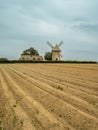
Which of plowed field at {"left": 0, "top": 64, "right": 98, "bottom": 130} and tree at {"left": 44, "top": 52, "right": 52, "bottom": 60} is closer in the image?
plowed field at {"left": 0, "top": 64, "right": 98, "bottom": 130}

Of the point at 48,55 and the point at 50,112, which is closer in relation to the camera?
the point at 50,112

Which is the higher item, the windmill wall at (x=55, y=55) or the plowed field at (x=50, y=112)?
the windmill wall at (x=55, y=55)

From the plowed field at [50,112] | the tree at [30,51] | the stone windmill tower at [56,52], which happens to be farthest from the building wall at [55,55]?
the plowed field at [50,112]

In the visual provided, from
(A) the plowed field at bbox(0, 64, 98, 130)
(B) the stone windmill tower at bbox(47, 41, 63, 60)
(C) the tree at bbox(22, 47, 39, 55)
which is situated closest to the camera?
(A) the plowed field at bbox(0, 64, 98, 130)

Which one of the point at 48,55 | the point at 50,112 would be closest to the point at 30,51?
the point at 48,55

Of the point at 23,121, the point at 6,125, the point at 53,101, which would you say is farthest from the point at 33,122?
the point at 53,101

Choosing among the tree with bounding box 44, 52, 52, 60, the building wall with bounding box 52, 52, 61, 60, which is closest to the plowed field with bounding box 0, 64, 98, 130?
the building wall with bounding box 52, 52, 61, 60

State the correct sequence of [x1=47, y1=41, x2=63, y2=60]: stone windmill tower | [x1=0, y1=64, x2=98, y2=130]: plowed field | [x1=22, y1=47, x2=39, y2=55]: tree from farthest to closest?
[x1=22, y1=47, x2=39, y2=55]: tree < [x1=47, y1=41, x2=63, y2=60]: stone windmill tower < [x1=0, y1=64, x2=98, y2=130]: plowed field

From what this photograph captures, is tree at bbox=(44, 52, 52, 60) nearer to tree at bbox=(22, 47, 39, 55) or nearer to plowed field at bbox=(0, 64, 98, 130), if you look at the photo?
tree at bbox=(22, 47, 39, 55)

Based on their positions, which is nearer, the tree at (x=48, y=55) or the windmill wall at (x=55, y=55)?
the windmill wall at (x=55, y=55)

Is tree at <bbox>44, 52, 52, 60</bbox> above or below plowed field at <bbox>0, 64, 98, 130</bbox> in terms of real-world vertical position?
above

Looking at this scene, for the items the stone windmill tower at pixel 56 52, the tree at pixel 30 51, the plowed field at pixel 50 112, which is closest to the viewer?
the plowed field at pixel 50 112

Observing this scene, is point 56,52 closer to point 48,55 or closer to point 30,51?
point 48,55

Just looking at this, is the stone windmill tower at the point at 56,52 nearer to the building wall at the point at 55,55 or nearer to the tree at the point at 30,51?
the building wall at the point at 55,55
